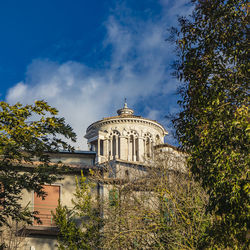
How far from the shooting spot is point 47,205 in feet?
76.5

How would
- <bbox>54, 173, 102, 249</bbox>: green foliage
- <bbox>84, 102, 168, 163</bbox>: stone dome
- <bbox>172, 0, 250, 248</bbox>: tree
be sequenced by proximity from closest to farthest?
<bbox>172, 0, 250, 248</bbox>: tree → <bbox>54, 173, 102, 249</bbox>: green foliage → <bbox>84, 102, 168, 163</bbox>: stone dome

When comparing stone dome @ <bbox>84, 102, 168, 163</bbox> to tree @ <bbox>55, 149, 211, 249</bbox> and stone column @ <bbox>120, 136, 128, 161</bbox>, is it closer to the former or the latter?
→ stone column @ <bbox>120, 136, 128, 161</bbox>

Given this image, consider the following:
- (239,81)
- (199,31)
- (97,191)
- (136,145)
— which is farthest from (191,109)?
(136,145)

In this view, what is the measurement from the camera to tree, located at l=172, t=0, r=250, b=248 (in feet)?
27.1

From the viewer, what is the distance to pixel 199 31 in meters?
10.4

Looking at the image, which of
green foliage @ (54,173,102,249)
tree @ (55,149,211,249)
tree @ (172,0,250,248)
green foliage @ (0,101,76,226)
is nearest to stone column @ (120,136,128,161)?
tree @ (55,149,211,249)

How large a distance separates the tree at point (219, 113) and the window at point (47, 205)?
14191 millimetres

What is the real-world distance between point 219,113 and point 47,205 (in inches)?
630

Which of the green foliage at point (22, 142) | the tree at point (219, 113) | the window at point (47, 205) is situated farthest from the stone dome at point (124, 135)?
the tree at point (219, 113)

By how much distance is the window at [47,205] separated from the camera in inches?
896

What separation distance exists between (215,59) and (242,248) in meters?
4.07

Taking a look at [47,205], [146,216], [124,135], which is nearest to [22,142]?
[146,216]

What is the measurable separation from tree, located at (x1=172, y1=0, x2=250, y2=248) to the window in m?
14.2

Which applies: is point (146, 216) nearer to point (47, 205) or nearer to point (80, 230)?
point (80, 230)
